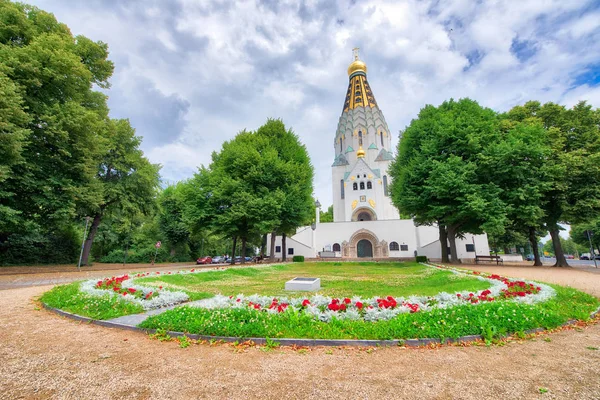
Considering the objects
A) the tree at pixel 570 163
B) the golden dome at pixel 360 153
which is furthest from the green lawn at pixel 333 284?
the golden dome at pixel 360 153

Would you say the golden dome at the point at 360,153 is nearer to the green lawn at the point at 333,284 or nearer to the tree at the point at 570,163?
the tree at the point at 570,163

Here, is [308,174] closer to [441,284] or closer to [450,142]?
[450,142]

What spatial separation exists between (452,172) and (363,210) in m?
27.5

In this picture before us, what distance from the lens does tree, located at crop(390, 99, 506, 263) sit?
1780cm

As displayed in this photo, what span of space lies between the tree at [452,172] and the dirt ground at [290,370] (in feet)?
49.1

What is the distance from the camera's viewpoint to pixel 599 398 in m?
2.60

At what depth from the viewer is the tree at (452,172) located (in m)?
17.8

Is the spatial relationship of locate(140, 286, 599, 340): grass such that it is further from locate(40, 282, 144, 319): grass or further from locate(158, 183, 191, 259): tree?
locate(158, 183, 191, 259): tree

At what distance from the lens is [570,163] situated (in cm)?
1808

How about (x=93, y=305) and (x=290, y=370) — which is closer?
(x=290, y=370)

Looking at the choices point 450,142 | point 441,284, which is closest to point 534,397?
point 441,284

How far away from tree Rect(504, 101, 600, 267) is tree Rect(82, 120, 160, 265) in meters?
32.0

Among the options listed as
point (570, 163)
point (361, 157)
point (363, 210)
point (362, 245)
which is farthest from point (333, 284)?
point (361, 157)

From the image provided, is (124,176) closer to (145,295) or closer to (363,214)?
(145,295)
